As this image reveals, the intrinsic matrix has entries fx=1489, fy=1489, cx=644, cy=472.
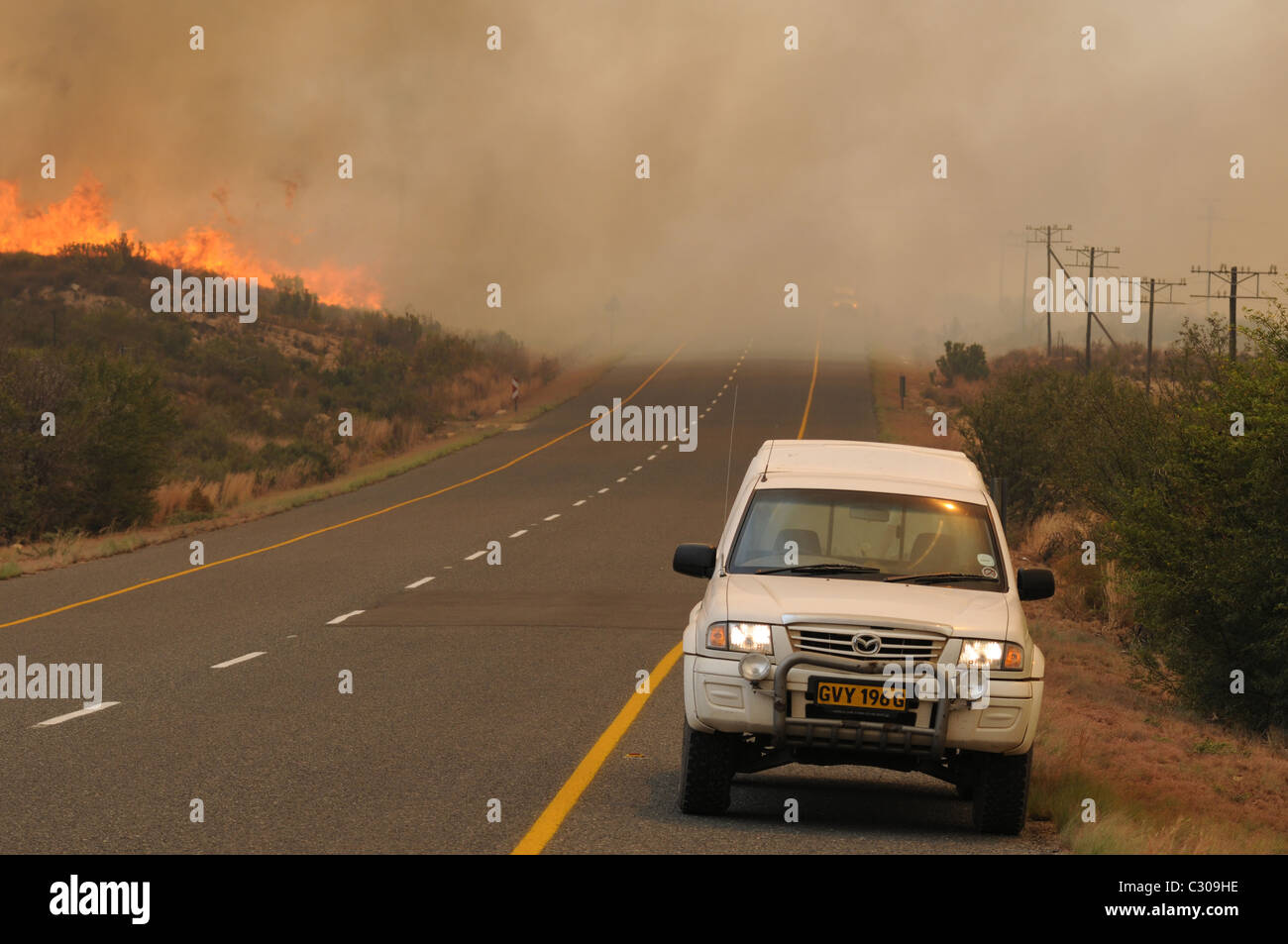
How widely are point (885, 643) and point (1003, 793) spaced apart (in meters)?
0.98

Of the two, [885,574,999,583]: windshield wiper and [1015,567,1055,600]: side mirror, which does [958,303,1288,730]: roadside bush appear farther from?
[885,574,999,583]: windshield wiper

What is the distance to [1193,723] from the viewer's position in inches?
566

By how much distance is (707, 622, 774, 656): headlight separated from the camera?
754 centimetres

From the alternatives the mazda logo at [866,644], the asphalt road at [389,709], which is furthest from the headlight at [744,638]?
the asphalt road at [389,709]

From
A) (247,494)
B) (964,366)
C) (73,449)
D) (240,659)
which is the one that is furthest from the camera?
(964,366)

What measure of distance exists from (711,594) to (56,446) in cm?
2181

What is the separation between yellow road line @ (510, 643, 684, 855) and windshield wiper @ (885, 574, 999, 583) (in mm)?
2114

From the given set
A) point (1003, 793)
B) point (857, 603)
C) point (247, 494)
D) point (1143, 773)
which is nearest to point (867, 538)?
point (857, 603)

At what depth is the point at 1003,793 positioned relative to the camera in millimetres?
7516

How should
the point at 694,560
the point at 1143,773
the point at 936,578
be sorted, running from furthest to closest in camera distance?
the point at 1143,773 → the point at 694,560 → the point at 936,578

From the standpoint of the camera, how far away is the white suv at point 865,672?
735 centimetres

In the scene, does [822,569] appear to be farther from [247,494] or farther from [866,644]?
[247,494]
